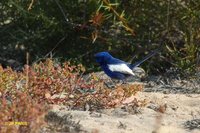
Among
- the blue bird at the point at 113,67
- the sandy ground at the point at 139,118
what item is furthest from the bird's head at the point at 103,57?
the sandy ground at the point at 139,118

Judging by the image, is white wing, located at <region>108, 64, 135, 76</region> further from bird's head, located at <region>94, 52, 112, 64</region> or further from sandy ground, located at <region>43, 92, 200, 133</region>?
sandy ground, located at <region>43, 92, 200, 133</region>

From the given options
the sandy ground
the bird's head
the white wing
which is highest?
the bird's head

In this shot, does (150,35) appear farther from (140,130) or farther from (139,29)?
(140,130)

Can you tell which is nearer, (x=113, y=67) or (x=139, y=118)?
(x=139, y=118)

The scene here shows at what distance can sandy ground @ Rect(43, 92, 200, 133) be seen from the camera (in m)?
4.24

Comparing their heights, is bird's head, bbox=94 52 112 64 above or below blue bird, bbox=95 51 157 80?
above

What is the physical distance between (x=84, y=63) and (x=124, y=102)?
1993 millimetres

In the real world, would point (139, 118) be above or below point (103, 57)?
below

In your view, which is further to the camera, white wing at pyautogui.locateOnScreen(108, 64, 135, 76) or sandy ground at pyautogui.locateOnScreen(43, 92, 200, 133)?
white wing at pyautogui.locateOnScreen(108, 64, 135, 76)

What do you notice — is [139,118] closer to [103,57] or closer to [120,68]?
[120,68]

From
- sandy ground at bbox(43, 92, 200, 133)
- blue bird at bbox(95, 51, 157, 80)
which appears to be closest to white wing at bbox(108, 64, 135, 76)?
blue bird at bbox(95, 51, 157, 80)

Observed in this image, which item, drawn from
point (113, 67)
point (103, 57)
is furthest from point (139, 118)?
point (103, 57)

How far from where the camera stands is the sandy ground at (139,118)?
167 inches

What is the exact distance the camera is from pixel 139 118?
463 cm
